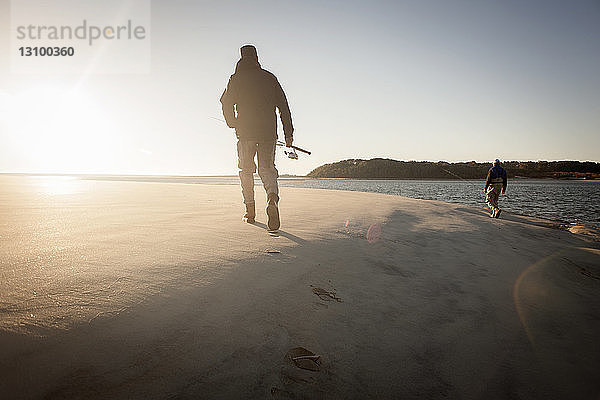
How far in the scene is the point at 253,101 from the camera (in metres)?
3.79

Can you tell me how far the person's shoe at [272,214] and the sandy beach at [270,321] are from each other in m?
0.54

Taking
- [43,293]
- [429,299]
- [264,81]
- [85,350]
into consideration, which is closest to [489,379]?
[429,299]

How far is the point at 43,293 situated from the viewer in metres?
1.34

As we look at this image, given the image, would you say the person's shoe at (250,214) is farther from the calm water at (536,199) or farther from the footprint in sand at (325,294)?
the calm water at (536,199)

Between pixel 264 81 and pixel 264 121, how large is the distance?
58cm

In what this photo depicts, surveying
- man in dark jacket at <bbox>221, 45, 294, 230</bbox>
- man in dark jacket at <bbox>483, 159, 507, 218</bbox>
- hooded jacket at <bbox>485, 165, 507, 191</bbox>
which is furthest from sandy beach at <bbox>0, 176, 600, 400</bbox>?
hooded jacket at <bbox>485, 165, 507, 191</bbox>

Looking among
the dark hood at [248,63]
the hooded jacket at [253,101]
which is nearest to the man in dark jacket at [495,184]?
the hooded jacket at [253,101]

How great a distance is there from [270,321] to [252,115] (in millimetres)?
2999

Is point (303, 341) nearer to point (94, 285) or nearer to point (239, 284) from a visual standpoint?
point (239, 284)

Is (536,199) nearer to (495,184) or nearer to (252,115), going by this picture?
(495,184)

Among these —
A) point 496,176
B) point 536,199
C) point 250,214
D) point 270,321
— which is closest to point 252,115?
point 250,214

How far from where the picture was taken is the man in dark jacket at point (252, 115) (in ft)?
12.4

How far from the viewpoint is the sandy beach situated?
1.04m

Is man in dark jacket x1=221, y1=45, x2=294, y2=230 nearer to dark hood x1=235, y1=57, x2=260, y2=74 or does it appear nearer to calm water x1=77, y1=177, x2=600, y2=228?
dark hood x1=235, y1=57, x2=260, y2=74
